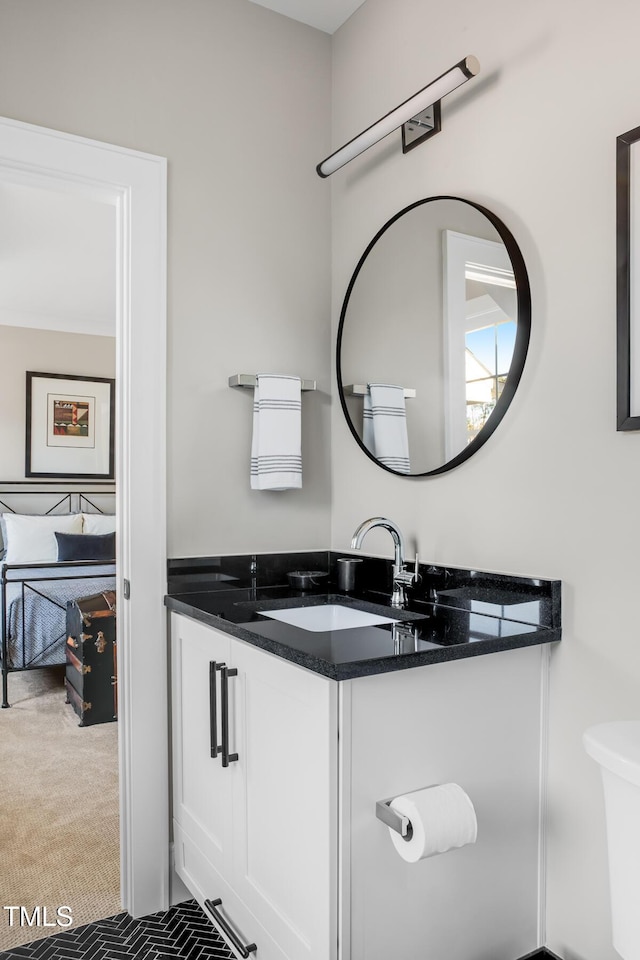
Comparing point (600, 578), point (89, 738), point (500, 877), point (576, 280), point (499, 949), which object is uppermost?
point (576, 280)

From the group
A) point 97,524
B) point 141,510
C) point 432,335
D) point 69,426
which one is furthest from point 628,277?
point 69,426

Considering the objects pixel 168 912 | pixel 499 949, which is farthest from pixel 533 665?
pixel 168 912

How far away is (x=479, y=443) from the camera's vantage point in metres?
1.70

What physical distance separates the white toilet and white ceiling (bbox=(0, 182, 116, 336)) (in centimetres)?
258

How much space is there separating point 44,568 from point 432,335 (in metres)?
3.35

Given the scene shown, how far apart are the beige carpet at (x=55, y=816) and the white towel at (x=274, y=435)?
1.32m

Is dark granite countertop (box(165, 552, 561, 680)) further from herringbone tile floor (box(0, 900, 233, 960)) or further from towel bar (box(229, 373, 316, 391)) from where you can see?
herringbone tile floor (box(0, 900, 233, 960))

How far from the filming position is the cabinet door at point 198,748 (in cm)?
165

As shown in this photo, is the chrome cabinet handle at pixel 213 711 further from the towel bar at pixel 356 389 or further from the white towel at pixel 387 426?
the towel bar at pixel 356 389

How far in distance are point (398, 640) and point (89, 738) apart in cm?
253

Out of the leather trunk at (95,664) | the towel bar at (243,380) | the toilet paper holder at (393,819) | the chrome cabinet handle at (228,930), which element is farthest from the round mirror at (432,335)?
the leather trunk at (95,664)

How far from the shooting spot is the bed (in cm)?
398

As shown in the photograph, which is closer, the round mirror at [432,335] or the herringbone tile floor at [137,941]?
the round mirror at [432,335]

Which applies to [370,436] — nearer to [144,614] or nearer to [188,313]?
[188,313]
